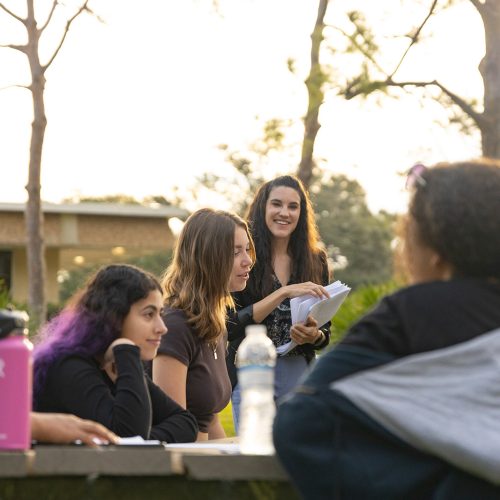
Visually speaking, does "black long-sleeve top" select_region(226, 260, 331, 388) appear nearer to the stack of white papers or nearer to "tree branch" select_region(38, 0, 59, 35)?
the stack of white papers

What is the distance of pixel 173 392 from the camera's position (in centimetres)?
439

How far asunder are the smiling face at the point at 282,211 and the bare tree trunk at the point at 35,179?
10576 millimetres

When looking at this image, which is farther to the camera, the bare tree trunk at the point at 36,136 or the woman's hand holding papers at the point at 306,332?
the bare tree trunk at the point at 36,136

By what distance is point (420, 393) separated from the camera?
2.31 m

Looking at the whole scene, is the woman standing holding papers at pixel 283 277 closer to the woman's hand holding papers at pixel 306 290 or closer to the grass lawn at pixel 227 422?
the woman's hand holding papers at pixel 306 290

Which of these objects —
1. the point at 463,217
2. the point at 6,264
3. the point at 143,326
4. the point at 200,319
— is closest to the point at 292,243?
the point at 200,319

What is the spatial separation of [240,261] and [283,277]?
97 cm

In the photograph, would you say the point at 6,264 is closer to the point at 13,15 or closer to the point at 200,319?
the point at 13,15

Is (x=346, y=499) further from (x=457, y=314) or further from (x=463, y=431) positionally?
(x=457, y=314)

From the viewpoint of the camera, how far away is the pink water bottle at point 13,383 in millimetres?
2414

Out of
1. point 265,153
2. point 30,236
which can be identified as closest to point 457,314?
point 265,153

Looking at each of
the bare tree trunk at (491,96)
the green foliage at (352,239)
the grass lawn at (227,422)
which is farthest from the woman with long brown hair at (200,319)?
the green foliage at (352,239)

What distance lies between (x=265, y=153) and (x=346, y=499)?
1375cm

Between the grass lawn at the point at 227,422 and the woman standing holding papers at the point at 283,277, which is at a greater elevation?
the woman standing holding papers at the point at 283,277
